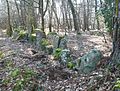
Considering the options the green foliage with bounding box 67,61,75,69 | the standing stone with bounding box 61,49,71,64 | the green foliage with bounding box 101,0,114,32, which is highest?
the green foliage with bounding box 101,0,114,32

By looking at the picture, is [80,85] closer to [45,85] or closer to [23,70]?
[45,85]

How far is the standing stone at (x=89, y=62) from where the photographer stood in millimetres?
8516

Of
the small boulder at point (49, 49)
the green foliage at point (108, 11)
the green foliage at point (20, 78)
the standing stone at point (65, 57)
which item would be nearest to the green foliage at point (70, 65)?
the standing stone at point (65, 57)

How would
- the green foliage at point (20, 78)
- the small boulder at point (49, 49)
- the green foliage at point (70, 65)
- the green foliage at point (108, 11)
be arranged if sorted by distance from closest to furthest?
the green foliage at point (20, 78) < the green foliage at point (70, 65) < the small boulder at point (49, 49) < the green foliage at point (108, 11)

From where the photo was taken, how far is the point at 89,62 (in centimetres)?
863

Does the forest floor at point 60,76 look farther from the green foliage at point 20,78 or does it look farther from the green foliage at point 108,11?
the green foliage at point 108,11

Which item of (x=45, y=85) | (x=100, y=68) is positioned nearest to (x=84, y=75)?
(x=100, y=68)

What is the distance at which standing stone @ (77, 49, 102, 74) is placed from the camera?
8.52m

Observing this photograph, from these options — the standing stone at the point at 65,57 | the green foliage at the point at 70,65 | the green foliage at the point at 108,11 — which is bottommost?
the green foliage at the point at 70,65

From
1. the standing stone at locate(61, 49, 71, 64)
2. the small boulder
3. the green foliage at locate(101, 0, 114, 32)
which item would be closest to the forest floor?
the standing stone at locate(61, 49, 71, 64)

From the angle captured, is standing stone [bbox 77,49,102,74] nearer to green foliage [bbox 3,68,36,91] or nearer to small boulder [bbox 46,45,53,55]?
green foliage [bbox 3,68,36,91]

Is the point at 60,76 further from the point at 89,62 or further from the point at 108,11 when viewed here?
the point at 108,11

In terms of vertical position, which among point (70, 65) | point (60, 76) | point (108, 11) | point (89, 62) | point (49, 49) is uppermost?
point (108, 11)

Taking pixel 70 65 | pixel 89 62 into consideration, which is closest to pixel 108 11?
pixel 70 65
